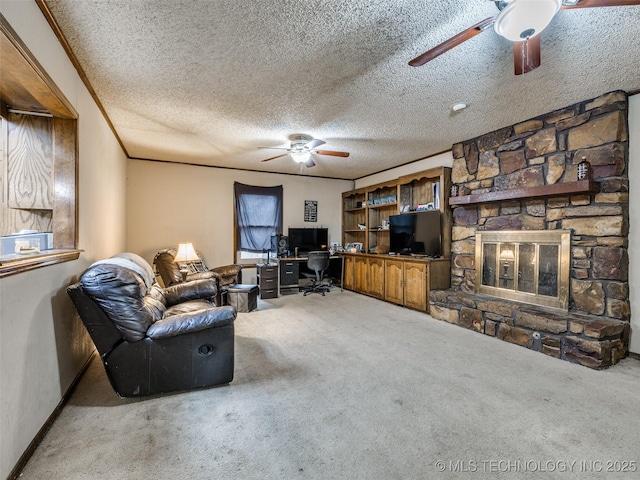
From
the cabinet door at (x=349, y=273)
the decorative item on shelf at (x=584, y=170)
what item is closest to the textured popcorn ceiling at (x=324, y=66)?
the decorative item on shelf at (x=584, y=170)

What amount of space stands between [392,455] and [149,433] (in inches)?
53.9

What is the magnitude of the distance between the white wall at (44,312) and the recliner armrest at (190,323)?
0.57 meters

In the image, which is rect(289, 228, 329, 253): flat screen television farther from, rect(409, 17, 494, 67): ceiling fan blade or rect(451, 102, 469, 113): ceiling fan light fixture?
rect(409, 17, 494, 67): ceiling fan blade

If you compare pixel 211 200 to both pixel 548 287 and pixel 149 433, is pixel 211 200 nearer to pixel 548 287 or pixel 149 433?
pixel 149 433

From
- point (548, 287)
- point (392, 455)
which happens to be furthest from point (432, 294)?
point (392, 455)

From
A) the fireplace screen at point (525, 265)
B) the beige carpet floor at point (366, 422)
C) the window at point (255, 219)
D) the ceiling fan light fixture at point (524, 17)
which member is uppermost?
the ceiling fan light fixture at point (524, 17)

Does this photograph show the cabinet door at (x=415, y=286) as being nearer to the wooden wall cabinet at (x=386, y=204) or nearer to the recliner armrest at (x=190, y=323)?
the wooden wall cabinet at (x=386, y=204)

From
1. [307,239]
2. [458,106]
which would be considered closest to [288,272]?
[307,239]

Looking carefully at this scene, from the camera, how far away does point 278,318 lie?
4.14 metres

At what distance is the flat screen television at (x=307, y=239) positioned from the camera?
6195 mm

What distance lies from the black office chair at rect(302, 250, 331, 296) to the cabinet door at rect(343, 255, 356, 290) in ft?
1.27

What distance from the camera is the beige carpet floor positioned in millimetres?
1503

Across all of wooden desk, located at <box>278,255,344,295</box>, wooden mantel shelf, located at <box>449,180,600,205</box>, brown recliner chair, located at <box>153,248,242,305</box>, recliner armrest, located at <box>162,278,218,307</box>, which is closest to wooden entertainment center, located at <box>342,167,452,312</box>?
wooden mantel shelf, located at <box>449,180,600,205</box>

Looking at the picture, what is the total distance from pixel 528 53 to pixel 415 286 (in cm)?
332
